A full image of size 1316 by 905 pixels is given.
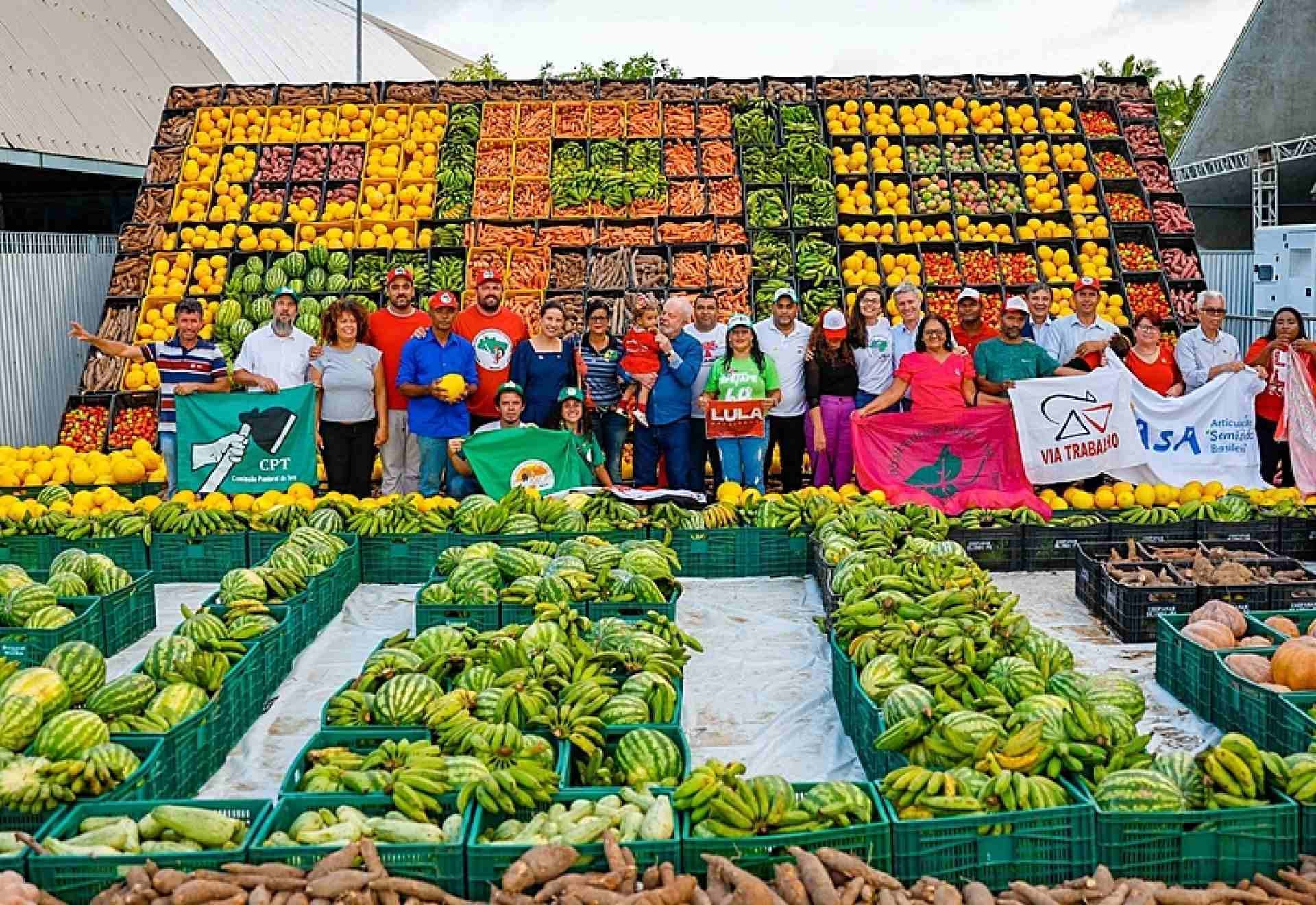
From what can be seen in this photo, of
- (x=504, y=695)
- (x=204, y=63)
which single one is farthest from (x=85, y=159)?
(x=504, y=695)

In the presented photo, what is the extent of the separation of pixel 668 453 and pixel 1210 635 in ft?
15.2

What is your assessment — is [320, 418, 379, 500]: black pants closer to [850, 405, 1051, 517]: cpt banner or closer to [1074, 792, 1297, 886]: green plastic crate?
[850, 405, 1051, 517]: cpt banner

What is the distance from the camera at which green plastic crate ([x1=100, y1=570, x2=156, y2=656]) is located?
651 cm

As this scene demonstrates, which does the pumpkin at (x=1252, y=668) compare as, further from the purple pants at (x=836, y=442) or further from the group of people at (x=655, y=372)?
the purple pants at (x=836, y=442)

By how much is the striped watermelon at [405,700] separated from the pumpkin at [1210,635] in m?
3.31

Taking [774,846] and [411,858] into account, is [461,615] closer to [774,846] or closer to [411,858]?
[411,858]

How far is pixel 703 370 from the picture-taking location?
375 inches

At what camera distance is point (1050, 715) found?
4398mm

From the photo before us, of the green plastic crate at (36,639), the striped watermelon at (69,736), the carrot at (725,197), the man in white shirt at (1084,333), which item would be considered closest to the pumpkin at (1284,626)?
the man in white shirt at (1084,333)

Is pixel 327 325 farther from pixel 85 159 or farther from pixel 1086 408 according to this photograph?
pixel 85 159

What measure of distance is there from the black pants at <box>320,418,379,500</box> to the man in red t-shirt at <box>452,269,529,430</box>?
780 millimetres

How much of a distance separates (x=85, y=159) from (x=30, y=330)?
4.81 meters

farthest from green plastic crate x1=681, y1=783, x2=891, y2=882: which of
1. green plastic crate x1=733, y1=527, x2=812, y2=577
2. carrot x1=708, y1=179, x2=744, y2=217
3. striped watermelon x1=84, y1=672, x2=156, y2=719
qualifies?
carrot x1=708, y1=179, x2=744, y2=217

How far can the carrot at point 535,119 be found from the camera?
48.3 feet
